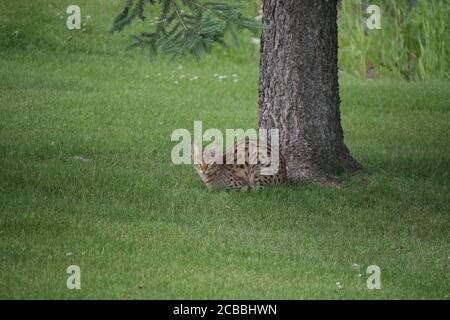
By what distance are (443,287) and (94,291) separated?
2778 millimetres

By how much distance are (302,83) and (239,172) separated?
1.24 metres

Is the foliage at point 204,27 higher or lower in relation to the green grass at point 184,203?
higher

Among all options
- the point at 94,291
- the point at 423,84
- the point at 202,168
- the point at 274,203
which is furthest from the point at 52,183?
the point at 423,84

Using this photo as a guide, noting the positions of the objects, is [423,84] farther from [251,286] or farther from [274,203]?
[251,286]

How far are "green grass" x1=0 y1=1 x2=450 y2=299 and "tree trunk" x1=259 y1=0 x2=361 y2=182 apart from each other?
47cm

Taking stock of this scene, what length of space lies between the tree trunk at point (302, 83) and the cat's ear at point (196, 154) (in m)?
1.01

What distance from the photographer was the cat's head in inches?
385

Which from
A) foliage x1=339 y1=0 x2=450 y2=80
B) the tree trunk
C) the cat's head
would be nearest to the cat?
the cat's head

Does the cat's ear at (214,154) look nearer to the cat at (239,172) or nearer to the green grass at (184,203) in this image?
the cat at (239,172)

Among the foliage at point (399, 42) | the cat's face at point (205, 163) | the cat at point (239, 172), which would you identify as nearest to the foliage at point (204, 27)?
the cat's face at point (205, 163)

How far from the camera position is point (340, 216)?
9.48 m

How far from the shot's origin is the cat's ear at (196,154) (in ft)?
32.2

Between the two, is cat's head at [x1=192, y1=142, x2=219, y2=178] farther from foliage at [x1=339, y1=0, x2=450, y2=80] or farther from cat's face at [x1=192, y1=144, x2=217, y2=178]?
foliage at [x1=339, y1=0, x2=450, y2=80]
